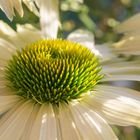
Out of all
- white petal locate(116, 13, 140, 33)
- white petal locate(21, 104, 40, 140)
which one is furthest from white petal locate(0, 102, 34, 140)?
white petal locate(116, 13, 140, 33)

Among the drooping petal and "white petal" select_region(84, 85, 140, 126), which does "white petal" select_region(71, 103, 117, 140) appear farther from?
the drooping petal

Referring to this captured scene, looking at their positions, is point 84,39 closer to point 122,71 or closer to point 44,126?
point 122,71

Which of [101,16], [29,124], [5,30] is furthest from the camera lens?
[101,16]

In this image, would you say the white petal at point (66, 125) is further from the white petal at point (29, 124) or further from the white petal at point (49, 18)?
the white petal at point (49, 18)

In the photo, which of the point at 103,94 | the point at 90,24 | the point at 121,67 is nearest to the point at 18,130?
the point at 103,94

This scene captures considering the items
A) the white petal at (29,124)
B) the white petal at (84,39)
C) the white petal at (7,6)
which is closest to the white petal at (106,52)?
the white petal at (84,39)

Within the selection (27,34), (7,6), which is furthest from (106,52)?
(7,6)
